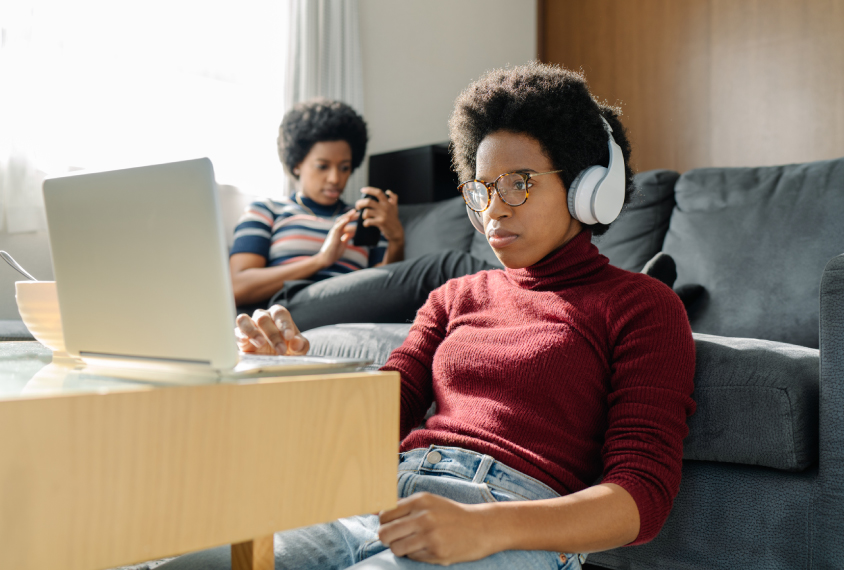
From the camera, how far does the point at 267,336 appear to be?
2.58ft

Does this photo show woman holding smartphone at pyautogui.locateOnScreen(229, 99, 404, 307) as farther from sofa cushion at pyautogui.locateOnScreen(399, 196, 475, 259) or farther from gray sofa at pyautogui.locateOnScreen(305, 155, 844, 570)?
gray sofa at pyautogui.locateOnScreen(305, 155, 844, 570)

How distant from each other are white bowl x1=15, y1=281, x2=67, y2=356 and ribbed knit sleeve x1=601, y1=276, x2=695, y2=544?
0.65m

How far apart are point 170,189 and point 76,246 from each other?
16cm

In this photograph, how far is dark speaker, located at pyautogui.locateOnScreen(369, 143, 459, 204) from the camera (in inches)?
114

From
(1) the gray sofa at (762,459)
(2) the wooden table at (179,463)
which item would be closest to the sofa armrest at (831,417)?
(1) the gray sofa at (762,459)

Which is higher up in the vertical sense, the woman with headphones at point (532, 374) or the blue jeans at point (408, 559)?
the woman with headphones at point (532, 374)

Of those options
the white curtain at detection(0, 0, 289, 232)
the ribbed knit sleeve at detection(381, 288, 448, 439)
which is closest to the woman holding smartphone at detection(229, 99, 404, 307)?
the white curtain at detection(0, 0, 289, 232)

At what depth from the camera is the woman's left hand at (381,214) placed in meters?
2.28

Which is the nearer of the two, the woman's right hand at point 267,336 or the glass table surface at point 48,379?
the glass table surface at point 48,379

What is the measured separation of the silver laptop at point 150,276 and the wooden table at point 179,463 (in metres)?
0.03

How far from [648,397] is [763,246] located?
110 centimetres

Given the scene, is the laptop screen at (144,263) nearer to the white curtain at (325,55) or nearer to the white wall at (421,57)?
the white curtain at (325,55)

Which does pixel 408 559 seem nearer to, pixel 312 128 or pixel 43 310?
pixel 43 310

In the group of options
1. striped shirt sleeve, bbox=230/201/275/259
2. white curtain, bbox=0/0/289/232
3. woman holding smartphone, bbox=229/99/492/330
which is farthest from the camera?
striped shirt sleeve, bbox=230/201/275/259
